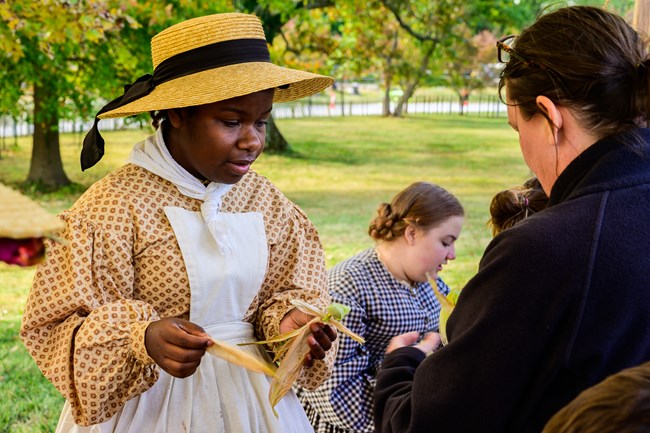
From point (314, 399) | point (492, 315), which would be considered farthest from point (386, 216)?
point (492, 315)

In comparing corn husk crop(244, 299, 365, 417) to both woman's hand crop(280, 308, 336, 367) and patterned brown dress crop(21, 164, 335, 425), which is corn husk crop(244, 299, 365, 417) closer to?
woman's hand crop(280, 308, 336, 367)

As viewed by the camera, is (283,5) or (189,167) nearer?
(189,167)

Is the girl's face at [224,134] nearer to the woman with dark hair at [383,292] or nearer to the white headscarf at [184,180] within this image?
the white headscarf at [184,180]

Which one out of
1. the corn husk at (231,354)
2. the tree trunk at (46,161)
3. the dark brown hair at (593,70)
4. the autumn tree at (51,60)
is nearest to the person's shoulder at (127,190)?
the corn husk at (231,354)

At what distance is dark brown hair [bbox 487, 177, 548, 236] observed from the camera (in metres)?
2.66

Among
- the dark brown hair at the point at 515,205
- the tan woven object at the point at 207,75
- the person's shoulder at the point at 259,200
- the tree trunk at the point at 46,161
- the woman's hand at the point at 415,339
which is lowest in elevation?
the tree trunk at the point at 46,161

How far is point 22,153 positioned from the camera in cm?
1673

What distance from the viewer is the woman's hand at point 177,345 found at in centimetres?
200

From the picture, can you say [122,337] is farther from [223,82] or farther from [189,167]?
[223,82]

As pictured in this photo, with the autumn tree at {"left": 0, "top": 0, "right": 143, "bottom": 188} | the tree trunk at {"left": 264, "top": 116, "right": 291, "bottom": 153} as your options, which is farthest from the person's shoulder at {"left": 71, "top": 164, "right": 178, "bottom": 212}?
the tree trunk at {"left": 264, "top": 116, "right": 291, "bottom": 153}

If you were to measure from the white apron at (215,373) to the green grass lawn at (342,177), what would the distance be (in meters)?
1.26

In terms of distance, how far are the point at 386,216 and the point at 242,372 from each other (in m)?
1.52

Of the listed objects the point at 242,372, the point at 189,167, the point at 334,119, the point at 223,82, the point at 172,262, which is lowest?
the point at 334,119

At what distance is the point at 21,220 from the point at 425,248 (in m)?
3.01
